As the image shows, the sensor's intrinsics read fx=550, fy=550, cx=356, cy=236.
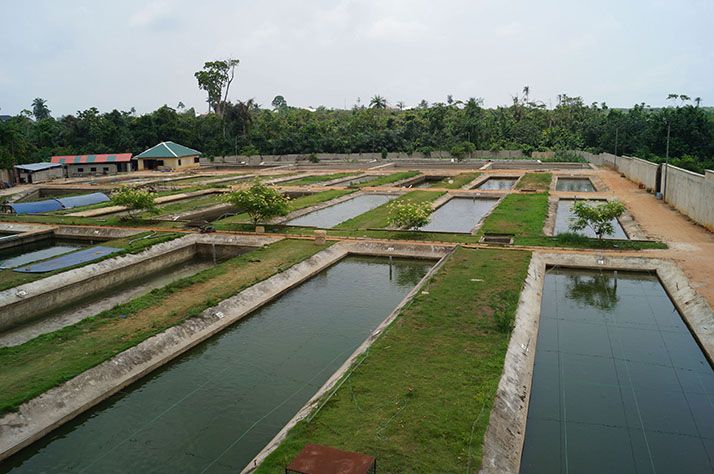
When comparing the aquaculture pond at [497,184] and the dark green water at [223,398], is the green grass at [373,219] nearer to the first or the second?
the dark green water at [223,398]

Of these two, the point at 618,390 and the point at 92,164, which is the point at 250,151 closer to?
the point at 92,164

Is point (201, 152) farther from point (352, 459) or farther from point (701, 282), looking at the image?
point (352, 459)

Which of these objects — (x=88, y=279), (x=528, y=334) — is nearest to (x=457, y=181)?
(x=88, y=279)

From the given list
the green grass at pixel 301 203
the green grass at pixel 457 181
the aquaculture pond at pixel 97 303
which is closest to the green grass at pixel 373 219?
the green grass at pixel 301 203

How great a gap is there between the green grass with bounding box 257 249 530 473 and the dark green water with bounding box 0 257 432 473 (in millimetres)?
1265

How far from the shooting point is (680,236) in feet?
70.1

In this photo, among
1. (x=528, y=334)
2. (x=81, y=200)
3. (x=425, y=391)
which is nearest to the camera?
(x=425, y=391)

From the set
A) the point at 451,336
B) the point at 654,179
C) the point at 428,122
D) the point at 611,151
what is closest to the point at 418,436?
the point at 451,336

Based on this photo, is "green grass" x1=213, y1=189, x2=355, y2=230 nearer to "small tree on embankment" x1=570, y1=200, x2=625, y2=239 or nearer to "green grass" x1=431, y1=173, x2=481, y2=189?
"green grass" x1=431, y1=173, x2=481, y2=189

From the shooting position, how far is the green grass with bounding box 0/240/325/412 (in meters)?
10.5

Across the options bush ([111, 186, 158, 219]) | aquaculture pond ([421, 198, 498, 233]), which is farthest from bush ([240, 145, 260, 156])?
bush ([111, 186, 158, 219])

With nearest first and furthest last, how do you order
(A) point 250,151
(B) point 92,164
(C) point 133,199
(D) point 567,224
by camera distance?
(D) point 567,224 < (C) point 133,199 < (B) point 92,164 < (A) point 250,151

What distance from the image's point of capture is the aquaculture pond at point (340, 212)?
27797 millimetres

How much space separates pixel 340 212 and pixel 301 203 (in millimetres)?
2782
